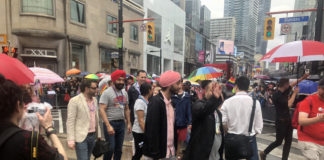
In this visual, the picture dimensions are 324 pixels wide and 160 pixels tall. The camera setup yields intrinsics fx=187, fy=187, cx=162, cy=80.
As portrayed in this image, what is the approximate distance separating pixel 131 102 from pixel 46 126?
3493mm

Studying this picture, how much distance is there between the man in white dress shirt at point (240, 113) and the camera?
3.23 metres

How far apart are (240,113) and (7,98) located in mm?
3149

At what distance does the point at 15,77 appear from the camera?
5.41 feet

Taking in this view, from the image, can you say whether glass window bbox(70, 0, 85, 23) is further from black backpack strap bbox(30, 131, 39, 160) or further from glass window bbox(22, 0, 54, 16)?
black backpack strap bbox(30, 131, 39, 160)

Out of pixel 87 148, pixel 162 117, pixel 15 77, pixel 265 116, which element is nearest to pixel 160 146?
pixel 162 117

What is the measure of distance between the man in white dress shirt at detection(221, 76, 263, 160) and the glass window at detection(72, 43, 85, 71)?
1831 cm

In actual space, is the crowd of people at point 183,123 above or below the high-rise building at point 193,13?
below

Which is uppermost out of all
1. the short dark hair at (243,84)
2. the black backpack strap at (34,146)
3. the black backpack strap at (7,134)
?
the short dark hair at (243,84)

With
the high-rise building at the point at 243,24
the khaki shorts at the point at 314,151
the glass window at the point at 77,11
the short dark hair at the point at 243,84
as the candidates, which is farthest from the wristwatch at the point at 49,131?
→ the high-rise building at the point at 243,24

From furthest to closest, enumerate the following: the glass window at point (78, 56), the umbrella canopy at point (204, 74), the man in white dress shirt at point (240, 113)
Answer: the glass window at point (78, 56)
the umbrella canopy at point (204, 74)
the man in white dress shirt at point (240, 113)

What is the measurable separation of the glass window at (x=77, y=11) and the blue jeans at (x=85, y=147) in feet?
58.8

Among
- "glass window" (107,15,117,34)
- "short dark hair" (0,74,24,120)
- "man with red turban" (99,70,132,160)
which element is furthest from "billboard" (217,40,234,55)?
"short dark hair" (0,74,24,120)

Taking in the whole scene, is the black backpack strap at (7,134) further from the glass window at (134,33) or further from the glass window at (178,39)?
the glass window at (178,39)

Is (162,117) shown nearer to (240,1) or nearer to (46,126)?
(46,126)
